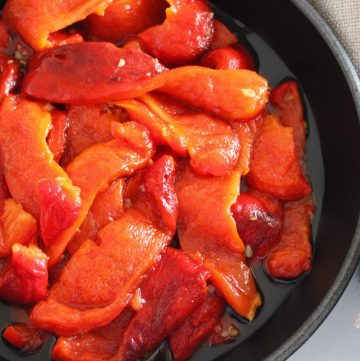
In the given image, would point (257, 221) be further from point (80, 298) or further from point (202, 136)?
point (80, 298)

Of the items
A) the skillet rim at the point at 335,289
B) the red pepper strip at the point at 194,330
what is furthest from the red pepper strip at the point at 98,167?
the skillet rim at the point at 335,289

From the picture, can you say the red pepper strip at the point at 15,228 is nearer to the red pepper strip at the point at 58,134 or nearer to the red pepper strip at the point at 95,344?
the red pepper strip at the point at 58,134

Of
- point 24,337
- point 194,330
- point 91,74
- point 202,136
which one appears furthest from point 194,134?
point 24,337

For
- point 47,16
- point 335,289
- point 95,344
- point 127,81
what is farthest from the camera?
point 47,16

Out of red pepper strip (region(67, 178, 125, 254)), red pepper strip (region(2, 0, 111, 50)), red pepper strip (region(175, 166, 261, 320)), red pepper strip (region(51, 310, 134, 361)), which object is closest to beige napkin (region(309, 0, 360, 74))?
red pepper strip (region(175, 166, 261, 320))

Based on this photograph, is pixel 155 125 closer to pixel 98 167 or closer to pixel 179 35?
pixel 98 167

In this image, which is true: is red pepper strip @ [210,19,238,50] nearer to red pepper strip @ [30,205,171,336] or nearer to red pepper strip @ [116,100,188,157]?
red pepper strip @ [116,100,188,157]
